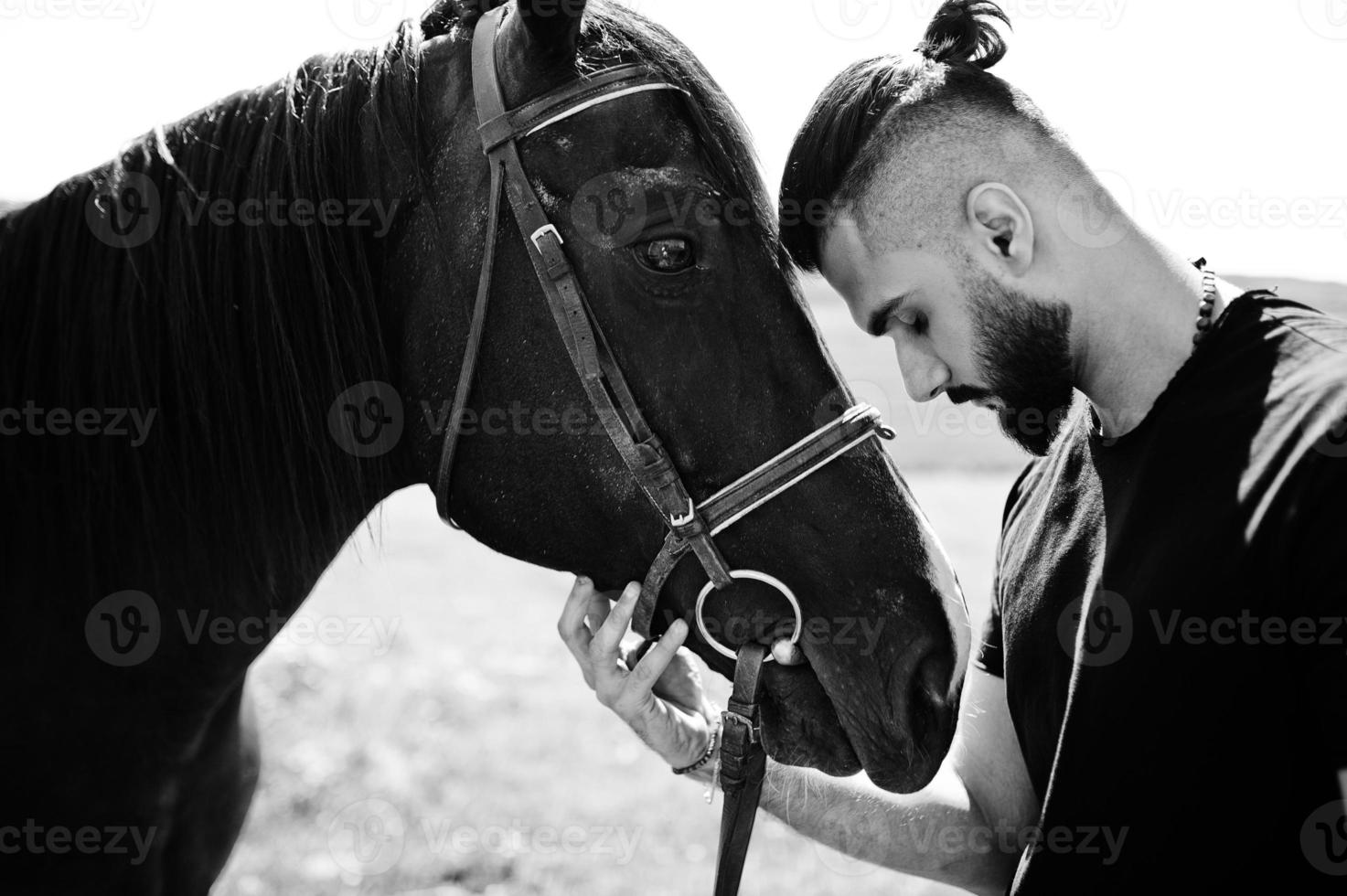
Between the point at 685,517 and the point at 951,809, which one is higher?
the point at 685,517

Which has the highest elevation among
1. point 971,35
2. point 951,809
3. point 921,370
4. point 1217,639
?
point 971,35

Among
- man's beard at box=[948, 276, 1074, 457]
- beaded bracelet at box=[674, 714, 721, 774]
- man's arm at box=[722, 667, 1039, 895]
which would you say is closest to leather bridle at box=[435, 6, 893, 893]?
man's beard at box=[948, 276, 1074, 457]

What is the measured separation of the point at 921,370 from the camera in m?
2.24

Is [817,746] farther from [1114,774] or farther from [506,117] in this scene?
[506,117]

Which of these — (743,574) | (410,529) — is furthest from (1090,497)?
(410,529)

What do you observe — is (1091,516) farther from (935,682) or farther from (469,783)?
(469,783)

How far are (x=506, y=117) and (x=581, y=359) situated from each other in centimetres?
54

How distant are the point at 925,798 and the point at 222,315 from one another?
2056mm

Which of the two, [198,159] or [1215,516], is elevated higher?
[198,159]

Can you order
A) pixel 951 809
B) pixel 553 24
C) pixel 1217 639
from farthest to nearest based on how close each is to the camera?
pixel 951 809
pixel 553 24
pixel 1217 639

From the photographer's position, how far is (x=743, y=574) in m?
2.14

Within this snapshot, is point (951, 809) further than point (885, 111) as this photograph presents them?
Yes

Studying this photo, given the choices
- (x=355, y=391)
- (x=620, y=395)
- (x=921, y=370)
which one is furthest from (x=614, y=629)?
(x=921, y=370)

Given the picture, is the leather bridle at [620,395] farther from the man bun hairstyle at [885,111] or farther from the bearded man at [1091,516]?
the man bun hairstyle at [885,111]
